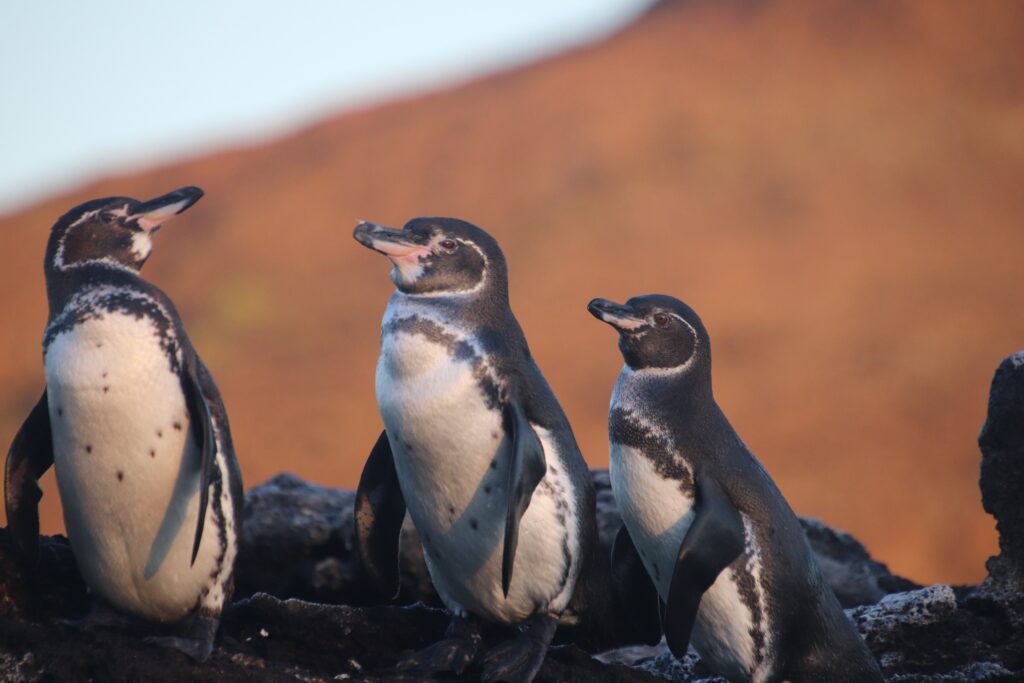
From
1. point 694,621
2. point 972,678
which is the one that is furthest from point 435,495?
point 972,678

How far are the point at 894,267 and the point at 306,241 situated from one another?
52.4ft

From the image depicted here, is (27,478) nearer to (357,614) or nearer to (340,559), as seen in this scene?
(357,614)

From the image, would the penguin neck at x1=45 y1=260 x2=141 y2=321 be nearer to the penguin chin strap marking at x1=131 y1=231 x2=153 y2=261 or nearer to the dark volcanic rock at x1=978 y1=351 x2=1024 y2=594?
the penguin chin strap marking at x1=131 y1=231 x2=153 y2=261

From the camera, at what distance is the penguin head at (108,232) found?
4.43m

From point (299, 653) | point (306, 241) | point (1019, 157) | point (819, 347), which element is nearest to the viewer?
point (299, 653)

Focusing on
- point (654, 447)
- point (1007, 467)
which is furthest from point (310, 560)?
point (1007, 467)

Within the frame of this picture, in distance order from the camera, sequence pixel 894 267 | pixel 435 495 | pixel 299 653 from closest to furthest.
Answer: pixel 299 653 < pixel 435 495 < pixel 894 267

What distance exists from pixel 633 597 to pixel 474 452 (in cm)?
95

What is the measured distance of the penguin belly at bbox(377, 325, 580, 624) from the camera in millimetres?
4414

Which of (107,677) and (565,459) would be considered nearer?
(107,677)

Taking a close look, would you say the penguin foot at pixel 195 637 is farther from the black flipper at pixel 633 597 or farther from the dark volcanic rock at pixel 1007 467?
the dark volcanic rock at pixel 1007 467

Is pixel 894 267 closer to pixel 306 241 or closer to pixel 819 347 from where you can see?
pixel 819 347

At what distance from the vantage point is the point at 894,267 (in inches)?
1024

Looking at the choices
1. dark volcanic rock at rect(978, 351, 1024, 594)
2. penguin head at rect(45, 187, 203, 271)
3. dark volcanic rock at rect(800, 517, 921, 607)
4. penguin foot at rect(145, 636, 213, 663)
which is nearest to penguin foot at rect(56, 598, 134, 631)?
penguin foot at rect(145, 636, 213, 663)
